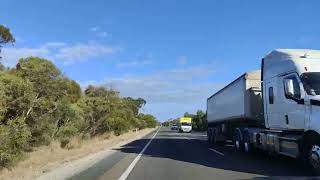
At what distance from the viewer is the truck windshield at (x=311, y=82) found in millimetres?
15367

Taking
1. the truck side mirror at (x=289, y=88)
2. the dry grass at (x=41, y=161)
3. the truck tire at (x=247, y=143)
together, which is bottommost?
the dry grass at (x=41, y=161)

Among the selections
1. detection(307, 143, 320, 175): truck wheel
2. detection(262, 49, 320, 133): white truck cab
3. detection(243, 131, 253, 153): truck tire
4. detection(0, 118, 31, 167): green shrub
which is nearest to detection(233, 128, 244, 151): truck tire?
detection(243, 131, 253, 153): truck tire

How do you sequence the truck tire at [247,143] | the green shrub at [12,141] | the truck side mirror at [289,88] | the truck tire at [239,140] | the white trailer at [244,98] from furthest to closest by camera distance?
1. the truck tire at [239,140]
2. the white trailer at [244,98]
3. the truck tire at [247,143]
4. the green shrub at [12,141]
5. the truck side mirror at [289,88]

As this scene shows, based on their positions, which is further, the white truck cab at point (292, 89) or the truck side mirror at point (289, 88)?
the truck side mirror at point (289, 88)

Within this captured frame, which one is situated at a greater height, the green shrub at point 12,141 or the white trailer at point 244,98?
the white trailer at point 244,98

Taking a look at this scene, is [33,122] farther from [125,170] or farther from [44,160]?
[125,170]

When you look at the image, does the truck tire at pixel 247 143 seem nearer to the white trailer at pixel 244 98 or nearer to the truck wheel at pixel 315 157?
the white trailer at pixel 244 98

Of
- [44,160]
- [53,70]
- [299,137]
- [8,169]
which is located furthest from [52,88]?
[299,137]

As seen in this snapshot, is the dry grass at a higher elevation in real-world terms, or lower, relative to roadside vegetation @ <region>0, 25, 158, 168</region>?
lower

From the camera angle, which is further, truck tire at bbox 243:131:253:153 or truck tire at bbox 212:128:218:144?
truck tire at bbox 212:128:218:144

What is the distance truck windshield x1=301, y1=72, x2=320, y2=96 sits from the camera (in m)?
15.4

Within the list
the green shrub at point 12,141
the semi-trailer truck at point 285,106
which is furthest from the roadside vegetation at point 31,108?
the semi-trailer truck at point 285,106

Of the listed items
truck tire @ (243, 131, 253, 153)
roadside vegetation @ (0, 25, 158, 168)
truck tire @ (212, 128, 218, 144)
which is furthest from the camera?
truck tire @ (212, 128, 218, 144)

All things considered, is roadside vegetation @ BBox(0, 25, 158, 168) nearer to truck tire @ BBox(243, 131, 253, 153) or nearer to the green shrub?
the green shrub
